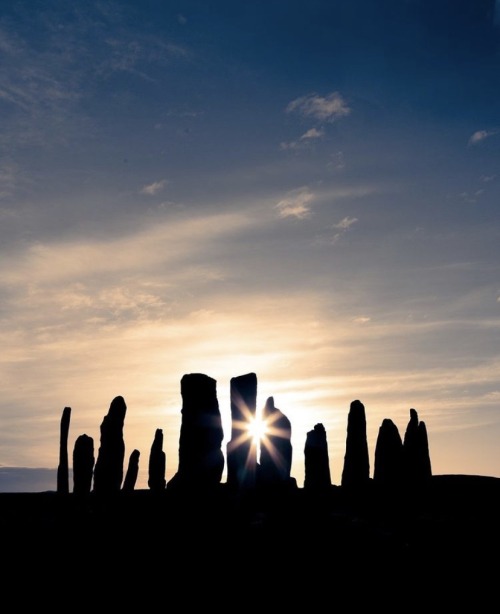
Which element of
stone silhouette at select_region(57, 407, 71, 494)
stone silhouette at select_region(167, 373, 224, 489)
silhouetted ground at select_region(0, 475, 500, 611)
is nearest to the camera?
silhouetted ground at select_region(0, 475, 500, 611)

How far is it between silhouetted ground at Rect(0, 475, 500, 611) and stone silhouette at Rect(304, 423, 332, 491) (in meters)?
2.20

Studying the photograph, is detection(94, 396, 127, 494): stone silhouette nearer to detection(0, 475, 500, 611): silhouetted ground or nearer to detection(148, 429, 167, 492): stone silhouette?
detection(0, 475, 500, 611): silhouetted ground

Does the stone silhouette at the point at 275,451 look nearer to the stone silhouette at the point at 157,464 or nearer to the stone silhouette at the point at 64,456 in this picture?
the stone silhouette at the point at 157,464

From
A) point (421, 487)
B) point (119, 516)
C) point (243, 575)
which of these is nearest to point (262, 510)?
point (119, 516)

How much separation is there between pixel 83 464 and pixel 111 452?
153 centimetres

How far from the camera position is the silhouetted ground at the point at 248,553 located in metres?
19.4

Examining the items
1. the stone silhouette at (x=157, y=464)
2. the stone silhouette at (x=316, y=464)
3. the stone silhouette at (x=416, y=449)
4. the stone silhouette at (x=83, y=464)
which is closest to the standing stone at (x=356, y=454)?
the stone silhouette at (x=416, y=449)

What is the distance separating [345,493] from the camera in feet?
103

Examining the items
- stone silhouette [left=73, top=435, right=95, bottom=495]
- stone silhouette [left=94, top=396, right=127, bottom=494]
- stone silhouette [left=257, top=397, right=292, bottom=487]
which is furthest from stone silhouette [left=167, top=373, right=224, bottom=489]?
stone silhouette [left=73, top=435, right=95, bottom=495]

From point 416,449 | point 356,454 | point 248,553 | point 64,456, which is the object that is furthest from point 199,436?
point 416,449

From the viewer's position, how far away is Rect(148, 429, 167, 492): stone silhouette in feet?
110

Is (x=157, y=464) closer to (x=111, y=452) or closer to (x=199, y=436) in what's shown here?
(x=111, y=452)

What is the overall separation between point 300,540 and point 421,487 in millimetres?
12187

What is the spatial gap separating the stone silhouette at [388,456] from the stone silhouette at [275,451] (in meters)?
3.94
